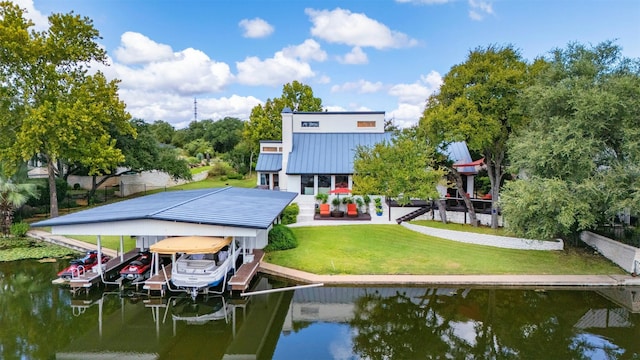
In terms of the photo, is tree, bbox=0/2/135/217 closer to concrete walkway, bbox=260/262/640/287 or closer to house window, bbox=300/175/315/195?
house window, bbox=300/175/315/195

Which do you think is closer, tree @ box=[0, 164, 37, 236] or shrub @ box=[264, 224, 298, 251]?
shrub @ box=[264, 224, 298, 251]

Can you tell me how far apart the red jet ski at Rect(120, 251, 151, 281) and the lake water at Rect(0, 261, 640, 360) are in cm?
76

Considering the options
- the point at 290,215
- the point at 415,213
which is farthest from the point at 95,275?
the point at 415,213

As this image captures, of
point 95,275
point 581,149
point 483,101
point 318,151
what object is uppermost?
point 483,101

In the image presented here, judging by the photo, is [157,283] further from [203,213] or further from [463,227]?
[463,227]

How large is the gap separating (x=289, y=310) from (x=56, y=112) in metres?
21.0

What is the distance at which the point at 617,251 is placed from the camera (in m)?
17.4

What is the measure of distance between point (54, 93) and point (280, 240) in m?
19.4

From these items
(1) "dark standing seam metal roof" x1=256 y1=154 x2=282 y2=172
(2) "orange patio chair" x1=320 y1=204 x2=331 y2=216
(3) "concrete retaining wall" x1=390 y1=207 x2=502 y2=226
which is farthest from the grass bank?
(3) "concrete retaining wall" x1=390 y1=207 x2=502 y2=226

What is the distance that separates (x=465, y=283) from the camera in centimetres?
1605

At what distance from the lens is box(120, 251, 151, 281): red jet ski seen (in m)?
15.8

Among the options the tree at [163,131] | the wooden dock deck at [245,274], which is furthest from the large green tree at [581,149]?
the tree at [163,131]

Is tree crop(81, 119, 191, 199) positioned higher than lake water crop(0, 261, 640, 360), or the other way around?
tree crop(81, 119, 191, 199)

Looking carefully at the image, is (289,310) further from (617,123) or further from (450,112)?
(617,123)
